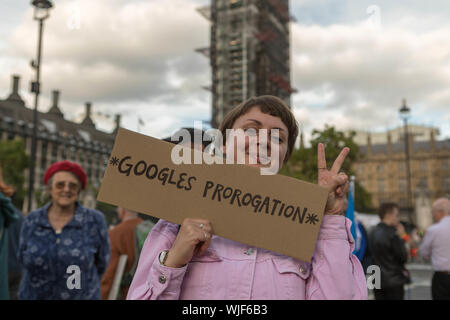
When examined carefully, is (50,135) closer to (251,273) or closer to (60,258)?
(60,258)

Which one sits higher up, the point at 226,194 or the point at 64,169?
the point at 64,169

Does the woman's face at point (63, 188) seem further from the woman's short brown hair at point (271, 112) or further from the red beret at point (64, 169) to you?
the woman's short brown hair at point (271, 112)

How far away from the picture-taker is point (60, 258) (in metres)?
3.68

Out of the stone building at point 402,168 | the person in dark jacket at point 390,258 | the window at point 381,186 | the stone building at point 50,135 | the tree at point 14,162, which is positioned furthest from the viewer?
the window at point 381,186

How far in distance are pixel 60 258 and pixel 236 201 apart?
269 centimetres

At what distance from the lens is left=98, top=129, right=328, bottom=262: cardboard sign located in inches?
58.5

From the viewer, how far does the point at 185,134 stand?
2.70 metres

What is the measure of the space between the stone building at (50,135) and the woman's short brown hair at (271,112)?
167 ft

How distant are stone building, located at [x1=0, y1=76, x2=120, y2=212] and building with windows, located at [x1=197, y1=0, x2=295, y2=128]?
1672 centimetres

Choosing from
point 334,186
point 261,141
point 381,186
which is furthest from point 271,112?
point 381,186

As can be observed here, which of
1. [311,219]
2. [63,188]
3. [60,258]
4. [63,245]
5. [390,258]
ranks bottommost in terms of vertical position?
[390,258]

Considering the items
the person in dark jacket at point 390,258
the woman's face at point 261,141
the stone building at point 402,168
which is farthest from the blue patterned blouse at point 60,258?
the stone building at point 402,168

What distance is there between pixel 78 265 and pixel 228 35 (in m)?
65.9

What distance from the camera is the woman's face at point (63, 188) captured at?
390 cm
